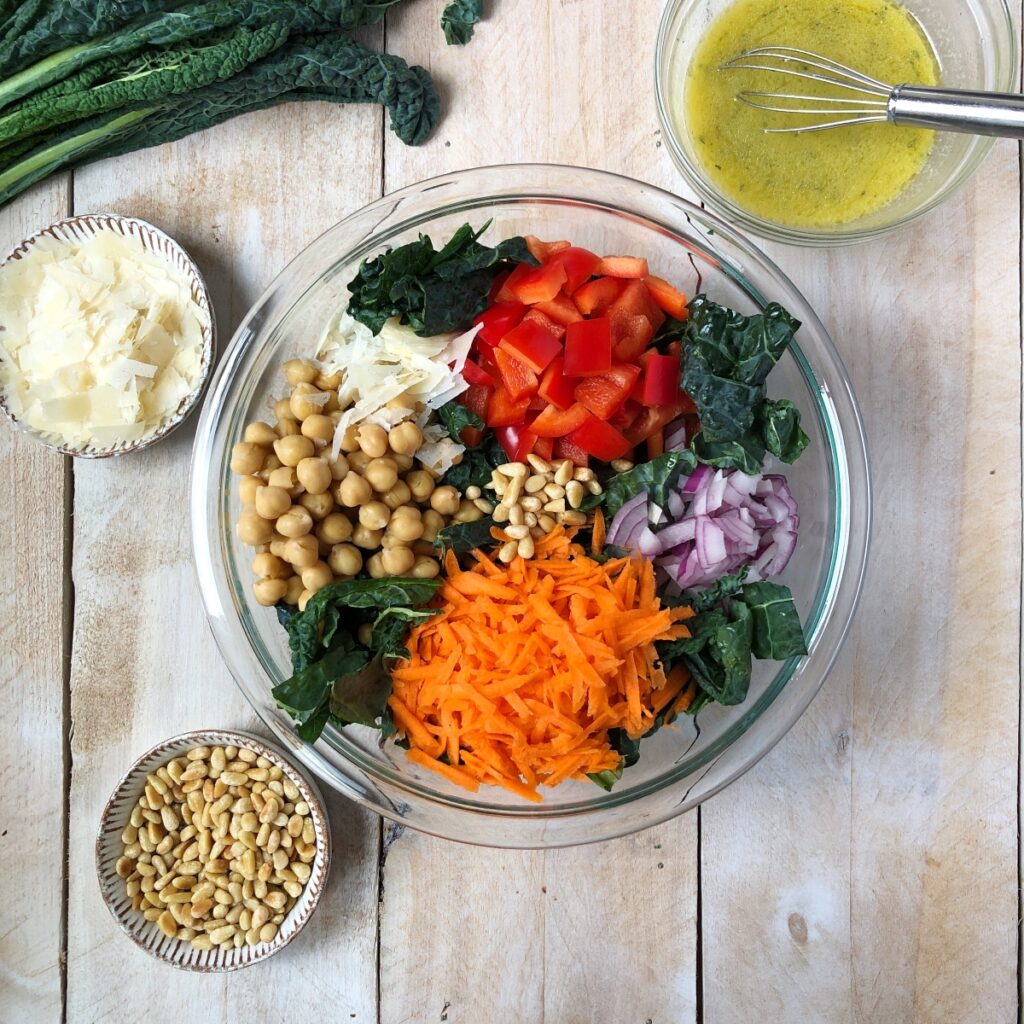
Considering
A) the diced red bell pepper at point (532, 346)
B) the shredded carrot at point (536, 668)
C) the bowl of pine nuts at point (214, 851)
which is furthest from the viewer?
the bowl of pine nuts at point (214, 851)

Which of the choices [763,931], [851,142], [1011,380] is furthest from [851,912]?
[851,142]

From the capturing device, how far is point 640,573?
1760mm

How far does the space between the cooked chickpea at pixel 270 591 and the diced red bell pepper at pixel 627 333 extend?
0.83 metres

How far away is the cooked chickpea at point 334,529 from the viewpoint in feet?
6.22

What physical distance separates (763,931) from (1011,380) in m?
1.42

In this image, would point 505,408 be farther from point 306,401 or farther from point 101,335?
point 101,335

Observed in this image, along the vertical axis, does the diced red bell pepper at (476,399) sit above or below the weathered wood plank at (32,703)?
above

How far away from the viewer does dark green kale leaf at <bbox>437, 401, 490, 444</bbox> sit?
1.87 metres

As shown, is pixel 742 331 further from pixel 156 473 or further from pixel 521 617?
pixel 156 473

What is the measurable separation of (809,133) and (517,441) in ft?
3.12

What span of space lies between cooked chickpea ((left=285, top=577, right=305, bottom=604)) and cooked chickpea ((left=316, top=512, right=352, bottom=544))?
0.33 ft

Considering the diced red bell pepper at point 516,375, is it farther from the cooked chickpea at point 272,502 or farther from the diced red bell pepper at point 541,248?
the cooked chickpea at point 272,502

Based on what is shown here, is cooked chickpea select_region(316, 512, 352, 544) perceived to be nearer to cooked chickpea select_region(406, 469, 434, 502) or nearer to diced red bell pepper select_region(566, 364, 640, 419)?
cooked chickpea select_region(406, 469, 434, 502)

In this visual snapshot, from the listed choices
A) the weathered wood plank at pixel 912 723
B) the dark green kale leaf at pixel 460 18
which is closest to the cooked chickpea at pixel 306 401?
the dark green kale leaf at pixel 460 18
